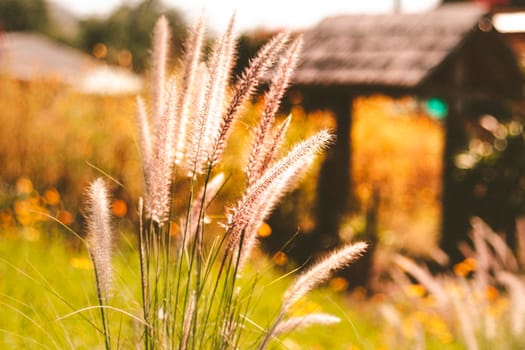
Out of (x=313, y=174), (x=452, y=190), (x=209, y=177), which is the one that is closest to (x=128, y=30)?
(x=313, y=174)

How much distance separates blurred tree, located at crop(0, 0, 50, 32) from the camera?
3916cm

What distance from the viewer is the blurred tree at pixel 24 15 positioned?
39.2 m

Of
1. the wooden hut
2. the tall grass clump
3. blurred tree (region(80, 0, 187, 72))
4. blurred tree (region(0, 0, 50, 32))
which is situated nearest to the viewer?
the tall grass clump

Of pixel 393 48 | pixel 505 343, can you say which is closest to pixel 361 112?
pixel 393 48

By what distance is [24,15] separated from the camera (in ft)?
134

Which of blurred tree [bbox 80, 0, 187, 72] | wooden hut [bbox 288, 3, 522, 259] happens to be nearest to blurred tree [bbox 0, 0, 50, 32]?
blurred tree [bbox 80, 0, 187, 72]

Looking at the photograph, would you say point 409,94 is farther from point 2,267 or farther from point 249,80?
point 249,80

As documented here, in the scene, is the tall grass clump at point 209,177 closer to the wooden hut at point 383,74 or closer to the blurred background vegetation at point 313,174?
the blurred background vegetation at point 313,174

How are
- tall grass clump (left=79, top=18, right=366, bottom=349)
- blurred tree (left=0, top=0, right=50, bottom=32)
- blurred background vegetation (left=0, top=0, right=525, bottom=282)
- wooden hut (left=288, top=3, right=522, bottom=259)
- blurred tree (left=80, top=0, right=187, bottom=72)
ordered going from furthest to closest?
1. blurred tree (left=0, top=0, right=50, bottom=32)
2. blurred tree (left=80, top=0, right=187, bottom=72)
3. wooden hut (left=288, top=3, right=522, bottom=259)
4. blurred background vegetation (left=0, top=0, right=525, bottom=282)
5. tall grass clump (left=79, top=18, right=366, bottom=349)

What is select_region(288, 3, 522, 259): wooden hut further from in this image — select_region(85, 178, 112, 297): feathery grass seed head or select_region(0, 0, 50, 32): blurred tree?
select_region(0, 0, 50, 32): blurred tree

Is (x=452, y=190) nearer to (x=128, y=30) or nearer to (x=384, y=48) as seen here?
(x=384, y=48)

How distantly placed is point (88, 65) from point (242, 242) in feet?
19.1

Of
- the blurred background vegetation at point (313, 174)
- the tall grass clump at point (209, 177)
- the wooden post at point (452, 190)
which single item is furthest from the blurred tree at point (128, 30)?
the tall grass clump at point (209, 177)

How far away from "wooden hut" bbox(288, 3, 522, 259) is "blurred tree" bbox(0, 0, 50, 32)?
3409 centimetres
